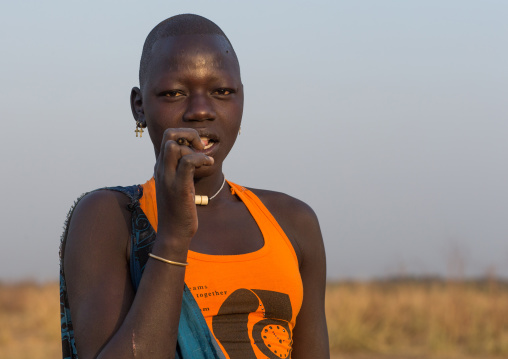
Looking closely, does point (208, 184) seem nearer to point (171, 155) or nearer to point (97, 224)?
point (97, 224)

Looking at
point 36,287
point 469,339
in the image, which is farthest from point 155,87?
point 36,287

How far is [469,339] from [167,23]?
1033 cm

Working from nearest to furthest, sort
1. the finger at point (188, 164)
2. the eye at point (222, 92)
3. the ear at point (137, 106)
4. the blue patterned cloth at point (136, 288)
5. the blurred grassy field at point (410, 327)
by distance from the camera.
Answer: the finger at point (188, 164) → the blue patterned cloth at point (136, 288) → the eye at point (222, 92) → the ear at point (137, 106) → the blurred grassy field at point (410, 327)

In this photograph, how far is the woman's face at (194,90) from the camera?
236 centimetres

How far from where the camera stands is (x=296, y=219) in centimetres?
271

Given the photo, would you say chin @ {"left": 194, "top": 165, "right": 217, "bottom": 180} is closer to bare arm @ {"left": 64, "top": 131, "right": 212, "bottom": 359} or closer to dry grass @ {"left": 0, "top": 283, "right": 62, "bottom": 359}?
bare arm @ {"left": 64, "top": 131, "right": 212, "bottom": 359}

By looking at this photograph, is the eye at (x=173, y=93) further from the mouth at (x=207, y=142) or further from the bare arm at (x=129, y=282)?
the bare arm at (x=129, y=282)

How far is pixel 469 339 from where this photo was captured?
1170cm

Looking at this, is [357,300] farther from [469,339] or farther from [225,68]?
[225,68]

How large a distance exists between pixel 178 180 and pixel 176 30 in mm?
664

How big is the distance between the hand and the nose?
31 cm

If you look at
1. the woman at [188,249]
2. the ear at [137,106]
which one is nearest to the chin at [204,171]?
the woman at [188,249]

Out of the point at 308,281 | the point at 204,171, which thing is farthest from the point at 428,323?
the point at 204,171

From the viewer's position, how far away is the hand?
6.52 feet
